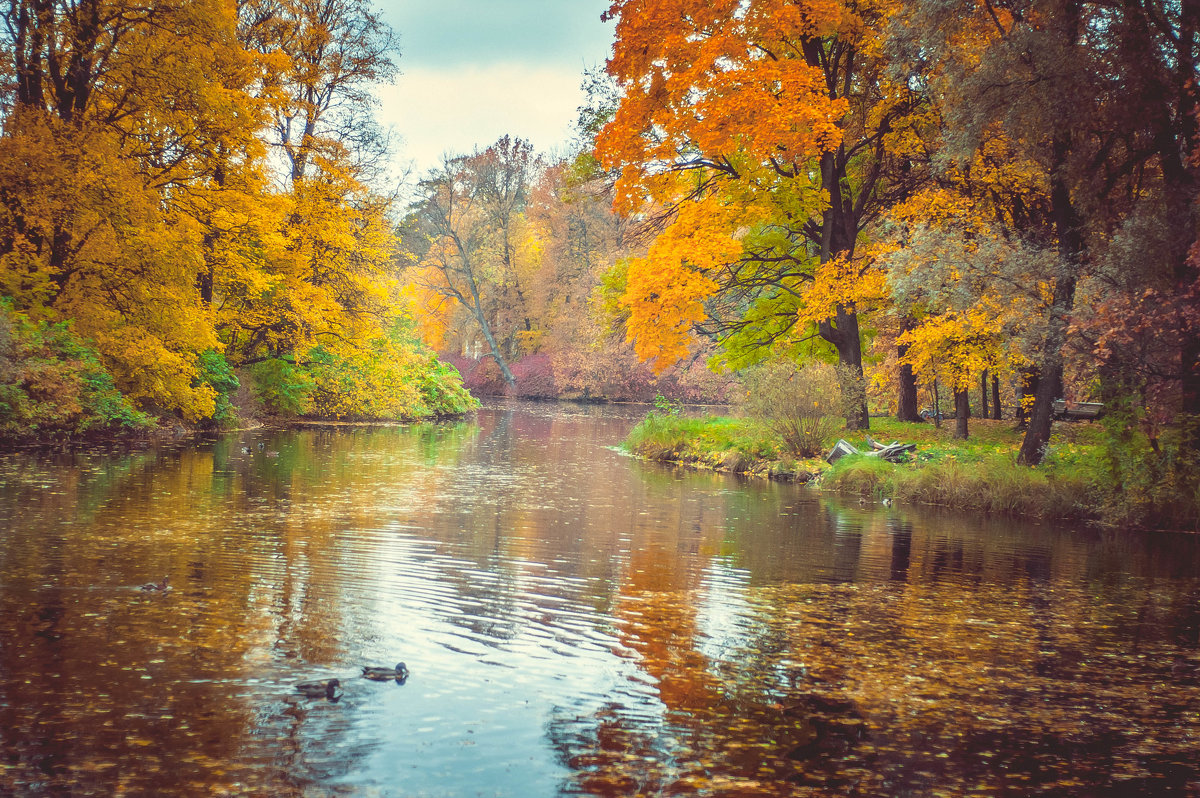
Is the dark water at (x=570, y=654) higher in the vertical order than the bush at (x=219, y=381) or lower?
lower

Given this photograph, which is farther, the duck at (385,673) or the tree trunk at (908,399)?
the tree trunk at (908,399)

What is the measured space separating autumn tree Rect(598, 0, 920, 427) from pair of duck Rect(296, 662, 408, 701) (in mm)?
14909

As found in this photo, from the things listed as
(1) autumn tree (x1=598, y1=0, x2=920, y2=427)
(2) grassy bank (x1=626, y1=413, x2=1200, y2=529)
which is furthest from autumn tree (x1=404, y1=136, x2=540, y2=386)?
(2) grassy bank (x1=626, y1=413, x2=1200, y2=529)

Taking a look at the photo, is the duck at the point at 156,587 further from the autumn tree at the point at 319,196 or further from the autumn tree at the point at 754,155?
the autumn tree at the point at 319,196

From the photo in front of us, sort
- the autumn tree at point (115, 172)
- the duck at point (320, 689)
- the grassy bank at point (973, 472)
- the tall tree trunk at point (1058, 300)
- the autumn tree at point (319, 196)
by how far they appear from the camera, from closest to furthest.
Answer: the duck at point (320, 689) < the grassy bank at point (973, 472) < the tall tree trunk at point (1058, 300) < the autumn tree at point (115, 172) < the autumn tree at point (319, 196)

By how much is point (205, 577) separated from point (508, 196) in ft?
155

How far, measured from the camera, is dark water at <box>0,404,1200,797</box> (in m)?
A: 4.17

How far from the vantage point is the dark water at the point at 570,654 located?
4.17 meters

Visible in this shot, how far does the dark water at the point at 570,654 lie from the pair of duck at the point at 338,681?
3.8 inches

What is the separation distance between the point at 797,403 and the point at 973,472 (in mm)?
4649

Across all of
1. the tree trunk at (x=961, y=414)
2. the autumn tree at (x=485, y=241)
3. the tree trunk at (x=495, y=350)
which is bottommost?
the tree trunk at (x=961, y=414)

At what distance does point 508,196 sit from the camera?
52562mm

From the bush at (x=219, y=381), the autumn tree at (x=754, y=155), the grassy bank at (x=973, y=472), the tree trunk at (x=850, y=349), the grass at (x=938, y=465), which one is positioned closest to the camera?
the grassy bank at (x=973, y=472)

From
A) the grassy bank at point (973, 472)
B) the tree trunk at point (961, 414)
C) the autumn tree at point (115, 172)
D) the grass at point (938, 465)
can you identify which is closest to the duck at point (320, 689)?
the grassy bank at point (973, 472)
